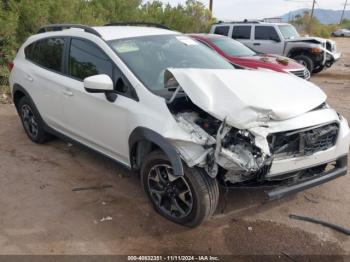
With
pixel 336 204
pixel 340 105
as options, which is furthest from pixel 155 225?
pixel 340 105

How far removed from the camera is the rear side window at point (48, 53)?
4.49 metres

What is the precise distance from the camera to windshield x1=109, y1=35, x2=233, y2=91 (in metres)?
3.65

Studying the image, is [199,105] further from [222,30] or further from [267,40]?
[222,30]

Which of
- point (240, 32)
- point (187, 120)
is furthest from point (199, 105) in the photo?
point (240, 32)

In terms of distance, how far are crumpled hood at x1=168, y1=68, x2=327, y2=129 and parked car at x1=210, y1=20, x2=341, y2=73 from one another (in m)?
9.02

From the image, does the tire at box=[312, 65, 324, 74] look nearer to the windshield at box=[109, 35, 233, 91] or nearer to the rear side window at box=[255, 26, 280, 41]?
the rear side window at box=[255, 26, 280, 41]

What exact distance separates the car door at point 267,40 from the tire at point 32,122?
8960mm

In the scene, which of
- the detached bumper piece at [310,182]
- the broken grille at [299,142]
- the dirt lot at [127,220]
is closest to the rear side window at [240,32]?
the dirt lot at [127,220]

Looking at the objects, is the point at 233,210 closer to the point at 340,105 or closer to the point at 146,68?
the point at 146,68

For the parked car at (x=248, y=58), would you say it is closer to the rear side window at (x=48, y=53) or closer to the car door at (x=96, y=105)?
the rear side window at (x=48, y=53)

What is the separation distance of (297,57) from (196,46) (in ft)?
28.6

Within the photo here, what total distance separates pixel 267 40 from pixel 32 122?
9.22m

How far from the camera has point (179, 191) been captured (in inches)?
130

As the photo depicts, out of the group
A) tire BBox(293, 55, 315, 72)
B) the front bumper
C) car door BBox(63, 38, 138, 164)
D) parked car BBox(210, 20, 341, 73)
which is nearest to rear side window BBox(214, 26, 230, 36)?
parked car BBox(210, 20, 341, 73)
